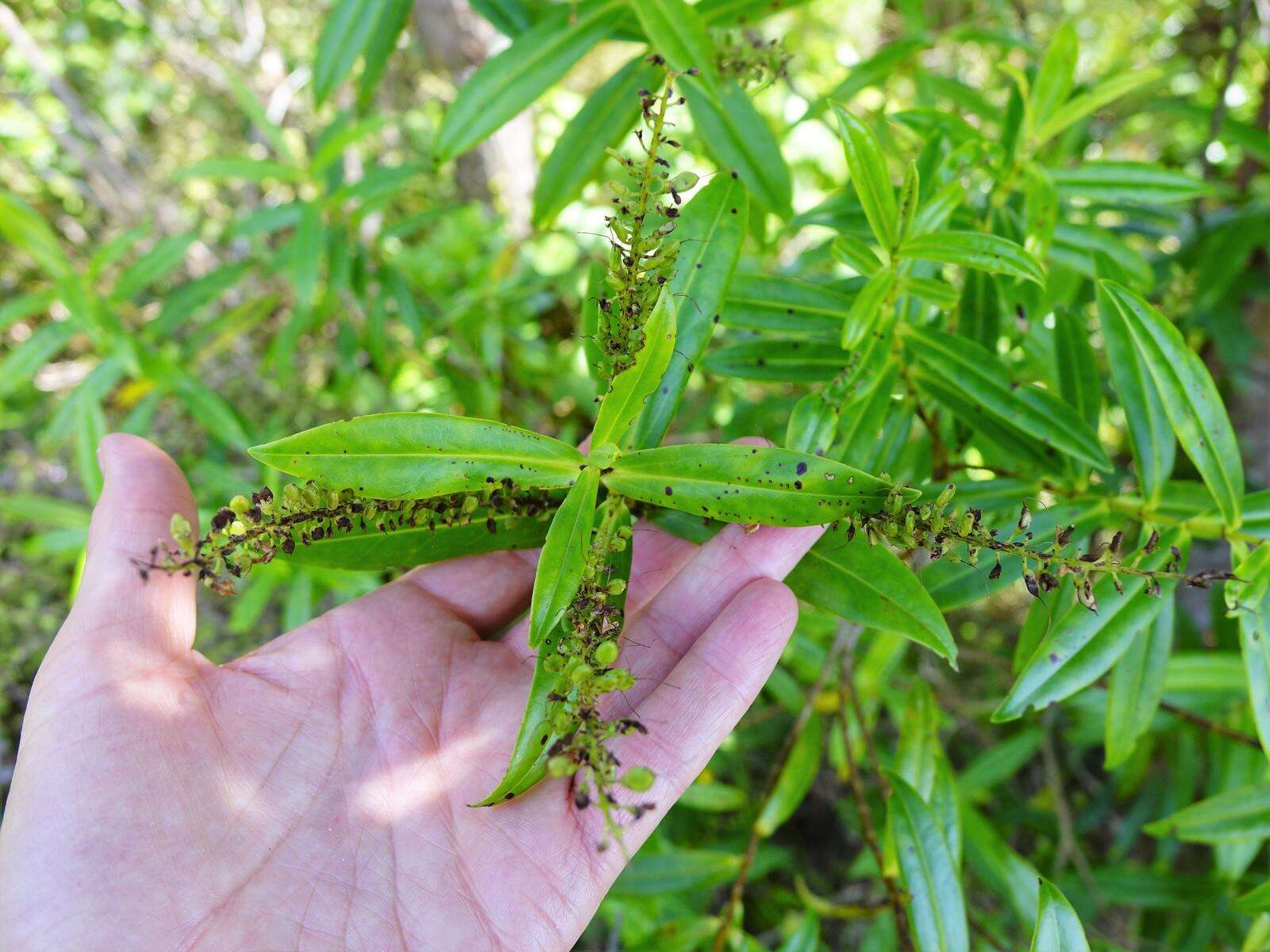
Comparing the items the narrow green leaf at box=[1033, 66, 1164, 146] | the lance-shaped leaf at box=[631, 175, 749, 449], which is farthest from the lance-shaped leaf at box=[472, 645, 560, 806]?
the narrow green leaf at box=[1033, 66, 1164, 146]

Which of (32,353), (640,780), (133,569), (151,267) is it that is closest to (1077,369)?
(640,780)

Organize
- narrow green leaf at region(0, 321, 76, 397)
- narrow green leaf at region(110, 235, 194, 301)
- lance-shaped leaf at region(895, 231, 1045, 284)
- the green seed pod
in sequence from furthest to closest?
narrow green leaf at region(110, 235, 194, 301)
narrow green leaf at region(0, 321, 76, 397)
lance-shaped leaf at region(895, 231, 1045, 284)
the green seed pod

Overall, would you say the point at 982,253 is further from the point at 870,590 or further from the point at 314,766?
the point at 314,766

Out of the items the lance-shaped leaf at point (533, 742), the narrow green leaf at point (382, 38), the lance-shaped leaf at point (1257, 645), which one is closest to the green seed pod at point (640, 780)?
the lance-shaped leaf at point (533, 742)

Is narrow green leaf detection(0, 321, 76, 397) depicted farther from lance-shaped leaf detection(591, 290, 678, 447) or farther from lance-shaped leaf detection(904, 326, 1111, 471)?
lance-shaped leaf detection(904, 326, 1111, 471)

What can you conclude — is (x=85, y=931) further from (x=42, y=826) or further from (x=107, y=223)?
(x=107, y=223)

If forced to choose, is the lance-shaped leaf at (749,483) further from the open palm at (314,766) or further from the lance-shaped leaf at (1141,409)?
the lance-shaped leaf at (1141,409)
